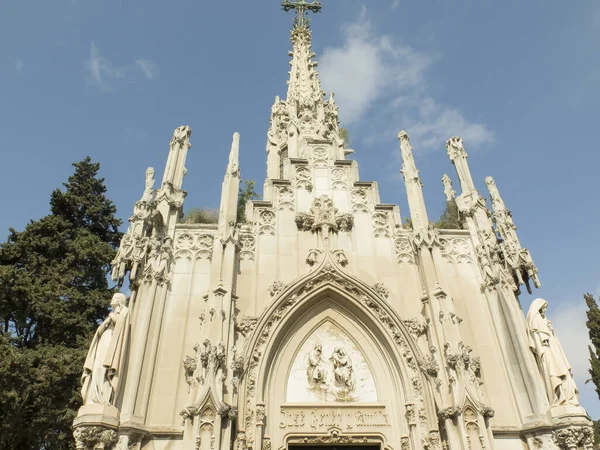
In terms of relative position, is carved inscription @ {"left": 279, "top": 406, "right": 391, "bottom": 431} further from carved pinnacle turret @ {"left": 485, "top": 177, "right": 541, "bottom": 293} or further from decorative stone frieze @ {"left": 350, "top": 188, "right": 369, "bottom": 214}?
decorative stone frieze @ {"left": 350, "top": 188, "right": 369, "bottom": 214}

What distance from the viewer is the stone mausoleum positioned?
8805 millimetres

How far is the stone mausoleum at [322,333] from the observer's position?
8.80 m

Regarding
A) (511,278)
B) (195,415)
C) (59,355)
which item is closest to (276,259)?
(195,415)

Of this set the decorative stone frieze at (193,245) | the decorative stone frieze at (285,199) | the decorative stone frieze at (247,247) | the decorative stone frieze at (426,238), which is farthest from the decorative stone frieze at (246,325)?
the decorative stone frieze at (426,238)

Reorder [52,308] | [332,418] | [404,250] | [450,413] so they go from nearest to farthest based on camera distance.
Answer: [450,413] → [332,418] → [404,250] → [52,308]

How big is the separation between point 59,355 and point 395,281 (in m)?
10.1

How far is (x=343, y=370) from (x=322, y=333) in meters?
1.06

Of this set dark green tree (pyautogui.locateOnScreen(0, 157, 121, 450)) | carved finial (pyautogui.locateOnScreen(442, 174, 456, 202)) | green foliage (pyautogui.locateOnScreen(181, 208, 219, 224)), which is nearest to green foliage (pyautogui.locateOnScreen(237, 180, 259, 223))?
green foliage (pyautogui.locateOnScreen(181, 208, 219, 224))

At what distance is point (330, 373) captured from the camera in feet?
34.6

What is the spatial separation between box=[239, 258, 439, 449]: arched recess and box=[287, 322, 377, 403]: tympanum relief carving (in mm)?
228

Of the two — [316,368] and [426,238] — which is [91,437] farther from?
[426,238]

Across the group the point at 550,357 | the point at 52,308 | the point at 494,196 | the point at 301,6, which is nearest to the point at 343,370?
the point at 550,357

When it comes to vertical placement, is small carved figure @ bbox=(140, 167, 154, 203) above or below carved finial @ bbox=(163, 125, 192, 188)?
below

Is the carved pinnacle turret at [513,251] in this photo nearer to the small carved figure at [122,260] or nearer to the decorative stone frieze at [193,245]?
the decorative stone frieze at [193,245]
